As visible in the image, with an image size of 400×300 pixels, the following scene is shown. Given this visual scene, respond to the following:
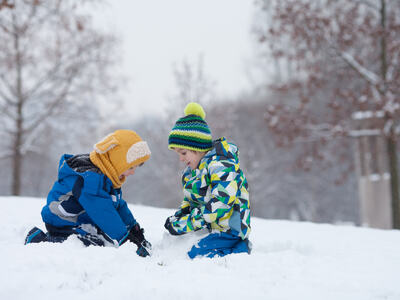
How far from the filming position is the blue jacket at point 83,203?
298 cm

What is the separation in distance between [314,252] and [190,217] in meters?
1.57

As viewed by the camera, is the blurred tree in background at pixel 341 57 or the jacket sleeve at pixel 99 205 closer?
the jacket sleeve at pixel 99 205

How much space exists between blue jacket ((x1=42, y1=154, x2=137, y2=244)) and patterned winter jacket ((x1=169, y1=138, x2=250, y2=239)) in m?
0.63

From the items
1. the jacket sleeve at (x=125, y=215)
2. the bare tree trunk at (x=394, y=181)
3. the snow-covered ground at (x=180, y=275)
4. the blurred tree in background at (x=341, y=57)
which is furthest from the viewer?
the bare tree trunk at (x=394, y=181)

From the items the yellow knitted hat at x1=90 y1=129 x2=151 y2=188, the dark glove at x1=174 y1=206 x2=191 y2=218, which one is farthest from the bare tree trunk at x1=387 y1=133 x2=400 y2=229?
the yellow knitted hat at x1=90 y1=129 x2=151 y2=188

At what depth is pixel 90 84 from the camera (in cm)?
1166

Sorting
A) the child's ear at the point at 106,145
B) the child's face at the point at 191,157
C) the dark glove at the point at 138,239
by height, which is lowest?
the dark glove at the point at 138,239

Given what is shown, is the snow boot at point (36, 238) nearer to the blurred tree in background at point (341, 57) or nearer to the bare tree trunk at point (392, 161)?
the blurred tree in background at point (341, 57)

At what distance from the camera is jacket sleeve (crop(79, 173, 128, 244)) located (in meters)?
2.97

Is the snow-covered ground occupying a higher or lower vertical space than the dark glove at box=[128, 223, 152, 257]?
higher

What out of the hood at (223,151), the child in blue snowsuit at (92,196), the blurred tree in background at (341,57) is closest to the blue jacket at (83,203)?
the child in blue snowsuit at (92,196)

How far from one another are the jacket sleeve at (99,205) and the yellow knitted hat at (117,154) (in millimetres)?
186

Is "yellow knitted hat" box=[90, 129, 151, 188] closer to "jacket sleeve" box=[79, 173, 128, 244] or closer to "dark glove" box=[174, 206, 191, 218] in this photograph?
"jacket sleeve" box=[79, 173, 128, 244]

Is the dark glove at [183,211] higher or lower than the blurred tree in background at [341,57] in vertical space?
lower
